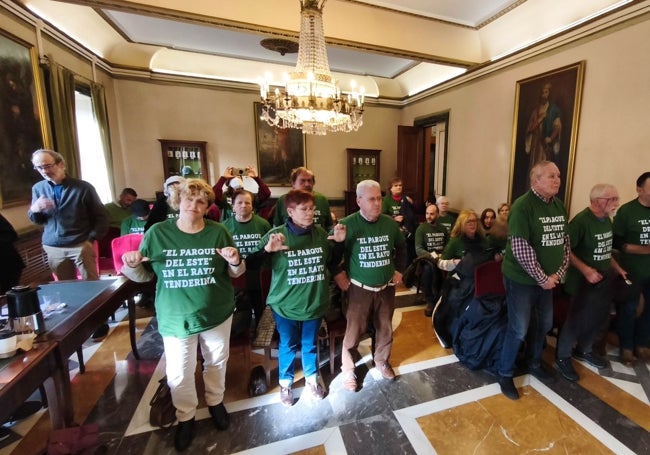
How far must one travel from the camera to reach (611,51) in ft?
9.48

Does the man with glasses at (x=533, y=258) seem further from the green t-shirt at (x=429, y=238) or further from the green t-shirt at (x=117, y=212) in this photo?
the green t-shirt at (x=117, y=212)

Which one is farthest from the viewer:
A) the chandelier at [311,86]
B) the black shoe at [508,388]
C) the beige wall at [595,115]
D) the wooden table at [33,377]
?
the chandelier at [311,86]

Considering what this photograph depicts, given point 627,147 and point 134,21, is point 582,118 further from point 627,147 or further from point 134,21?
point 134,21

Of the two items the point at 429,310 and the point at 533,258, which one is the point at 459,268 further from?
the point at 429,310

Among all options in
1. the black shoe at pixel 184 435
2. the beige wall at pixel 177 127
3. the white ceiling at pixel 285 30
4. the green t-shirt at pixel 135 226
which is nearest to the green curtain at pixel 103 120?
the beige wall at pixel 177 127

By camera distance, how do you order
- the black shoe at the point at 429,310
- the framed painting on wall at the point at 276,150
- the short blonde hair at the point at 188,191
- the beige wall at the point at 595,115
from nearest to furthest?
the short blonde hair at the point at 188,191
the beige wall at the point at 595,115
the black shoe at the point at 429,310
the framed painting on wall at the point at 276,150

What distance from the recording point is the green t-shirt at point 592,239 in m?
2.10

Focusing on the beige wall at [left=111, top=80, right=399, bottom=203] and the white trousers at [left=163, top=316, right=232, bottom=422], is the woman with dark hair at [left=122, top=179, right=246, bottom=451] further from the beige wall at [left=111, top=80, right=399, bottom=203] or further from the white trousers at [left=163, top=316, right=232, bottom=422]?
the beige wall at [left=111, top=80, right=399, bottom=203]

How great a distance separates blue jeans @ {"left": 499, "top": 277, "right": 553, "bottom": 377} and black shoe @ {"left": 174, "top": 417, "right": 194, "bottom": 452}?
2082mm

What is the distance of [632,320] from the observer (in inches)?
94.9

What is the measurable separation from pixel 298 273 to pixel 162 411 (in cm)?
119

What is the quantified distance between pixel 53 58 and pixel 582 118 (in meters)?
5.71

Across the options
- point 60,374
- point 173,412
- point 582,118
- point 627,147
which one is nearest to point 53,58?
point 60,374

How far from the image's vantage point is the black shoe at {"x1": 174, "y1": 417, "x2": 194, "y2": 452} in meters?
1.68
